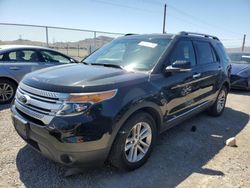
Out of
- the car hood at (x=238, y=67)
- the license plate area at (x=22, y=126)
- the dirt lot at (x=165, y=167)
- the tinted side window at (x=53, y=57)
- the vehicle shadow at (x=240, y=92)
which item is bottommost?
the vehicle shadow at (x=240, y=92)

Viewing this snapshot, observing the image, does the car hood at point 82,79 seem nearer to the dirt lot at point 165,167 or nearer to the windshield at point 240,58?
the dirt lot at point 165,167

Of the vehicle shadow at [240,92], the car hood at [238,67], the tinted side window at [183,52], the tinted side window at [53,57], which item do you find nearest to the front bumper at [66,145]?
the tinted side window at [183,52]

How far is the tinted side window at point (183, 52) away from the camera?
373 centimetres

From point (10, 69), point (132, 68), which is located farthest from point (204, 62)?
point (10, 69)

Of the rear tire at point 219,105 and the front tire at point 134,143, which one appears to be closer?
the front tire at point 134,143

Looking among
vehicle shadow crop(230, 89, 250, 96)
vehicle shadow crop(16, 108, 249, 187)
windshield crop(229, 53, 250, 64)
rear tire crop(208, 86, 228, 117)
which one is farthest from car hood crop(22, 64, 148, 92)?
windshield crop(229, 53, 250, 64)

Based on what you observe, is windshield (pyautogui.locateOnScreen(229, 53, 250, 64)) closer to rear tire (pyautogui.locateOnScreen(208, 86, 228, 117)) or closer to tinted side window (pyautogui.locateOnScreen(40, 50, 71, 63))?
rear tire (pyautogui.locateOnScreen(208, 86, 228, 117))

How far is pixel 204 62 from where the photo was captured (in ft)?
15.2

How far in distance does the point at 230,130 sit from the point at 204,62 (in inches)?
60.0

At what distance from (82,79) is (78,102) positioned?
1.30ft

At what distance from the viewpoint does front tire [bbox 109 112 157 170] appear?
9.19 ft

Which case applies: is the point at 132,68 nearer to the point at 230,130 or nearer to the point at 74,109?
the point at 74,109

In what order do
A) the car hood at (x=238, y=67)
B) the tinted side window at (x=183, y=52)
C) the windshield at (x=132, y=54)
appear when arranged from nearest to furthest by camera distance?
the windshield at (x=132, y=54)
the tinted side window at (x=183, y=52)
the car hood at (x=238, y=67)

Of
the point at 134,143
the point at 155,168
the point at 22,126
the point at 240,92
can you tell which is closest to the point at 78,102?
the point at 22,126
